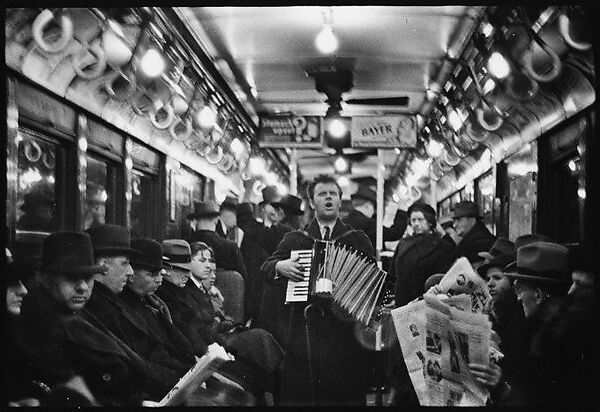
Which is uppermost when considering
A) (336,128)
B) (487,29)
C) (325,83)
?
(487,29)

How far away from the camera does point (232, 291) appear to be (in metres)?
4.33

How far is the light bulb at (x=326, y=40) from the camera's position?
13.8 feet

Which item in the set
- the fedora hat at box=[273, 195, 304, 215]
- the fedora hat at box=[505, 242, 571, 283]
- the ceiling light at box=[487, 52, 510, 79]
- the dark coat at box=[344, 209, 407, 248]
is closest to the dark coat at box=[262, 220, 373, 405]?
the dark coat at box=[344, 209, 407, 248]

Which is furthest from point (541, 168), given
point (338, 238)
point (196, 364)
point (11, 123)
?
point (11, 123)

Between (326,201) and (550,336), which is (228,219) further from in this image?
(550,336)

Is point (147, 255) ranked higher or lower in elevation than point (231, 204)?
lower

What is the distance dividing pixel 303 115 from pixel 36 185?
174 cm

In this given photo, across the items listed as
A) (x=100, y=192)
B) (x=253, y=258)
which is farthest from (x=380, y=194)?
(x=100, y=192)

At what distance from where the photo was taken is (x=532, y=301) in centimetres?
347

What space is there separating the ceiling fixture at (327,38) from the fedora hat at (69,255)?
75.4 inches

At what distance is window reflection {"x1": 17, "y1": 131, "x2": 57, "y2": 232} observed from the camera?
12.3 feet

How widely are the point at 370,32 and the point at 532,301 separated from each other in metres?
2.07

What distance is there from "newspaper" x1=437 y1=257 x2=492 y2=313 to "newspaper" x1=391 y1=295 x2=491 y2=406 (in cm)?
7

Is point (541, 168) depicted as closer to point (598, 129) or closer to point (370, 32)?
point (598, 129)
